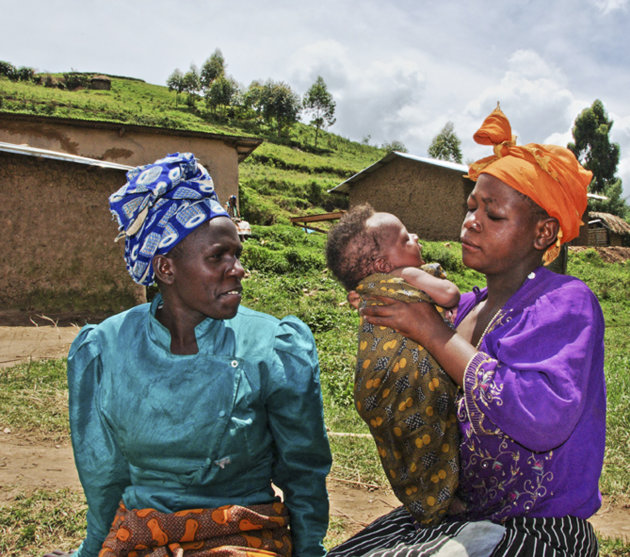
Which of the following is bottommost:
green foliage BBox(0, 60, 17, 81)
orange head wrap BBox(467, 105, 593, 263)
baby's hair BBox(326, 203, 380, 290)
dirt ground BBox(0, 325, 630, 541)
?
dirt ground BBox(0, 325, 630, 541)

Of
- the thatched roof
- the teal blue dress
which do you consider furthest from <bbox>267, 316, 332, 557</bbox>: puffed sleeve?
the thatched roof

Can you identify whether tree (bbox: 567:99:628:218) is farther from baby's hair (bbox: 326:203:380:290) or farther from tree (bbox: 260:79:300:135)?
baby's hair (bbox: 326:203:380:290)

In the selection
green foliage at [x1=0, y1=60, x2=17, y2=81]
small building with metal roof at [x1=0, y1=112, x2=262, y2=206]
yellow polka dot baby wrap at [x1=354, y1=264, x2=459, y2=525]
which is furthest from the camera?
green foliage at [x1=0, y1=60, x2=17, y2=81]

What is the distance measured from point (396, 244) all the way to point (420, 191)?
67.4 ft

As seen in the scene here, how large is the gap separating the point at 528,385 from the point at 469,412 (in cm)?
24

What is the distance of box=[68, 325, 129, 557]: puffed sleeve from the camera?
74.3 inches

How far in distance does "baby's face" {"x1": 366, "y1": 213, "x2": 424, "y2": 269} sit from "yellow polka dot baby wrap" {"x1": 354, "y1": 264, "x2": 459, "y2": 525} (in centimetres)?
35

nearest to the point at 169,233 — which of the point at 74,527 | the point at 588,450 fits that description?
the point at 588,450

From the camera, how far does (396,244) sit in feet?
7.54

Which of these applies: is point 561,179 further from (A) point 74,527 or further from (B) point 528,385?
(A) point 74,527

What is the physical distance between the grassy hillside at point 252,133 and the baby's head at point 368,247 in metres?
21.9

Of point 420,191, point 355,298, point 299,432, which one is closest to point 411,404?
point 299,432

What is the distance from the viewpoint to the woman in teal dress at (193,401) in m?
1.74

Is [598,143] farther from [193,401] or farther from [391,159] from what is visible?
[193,401]
